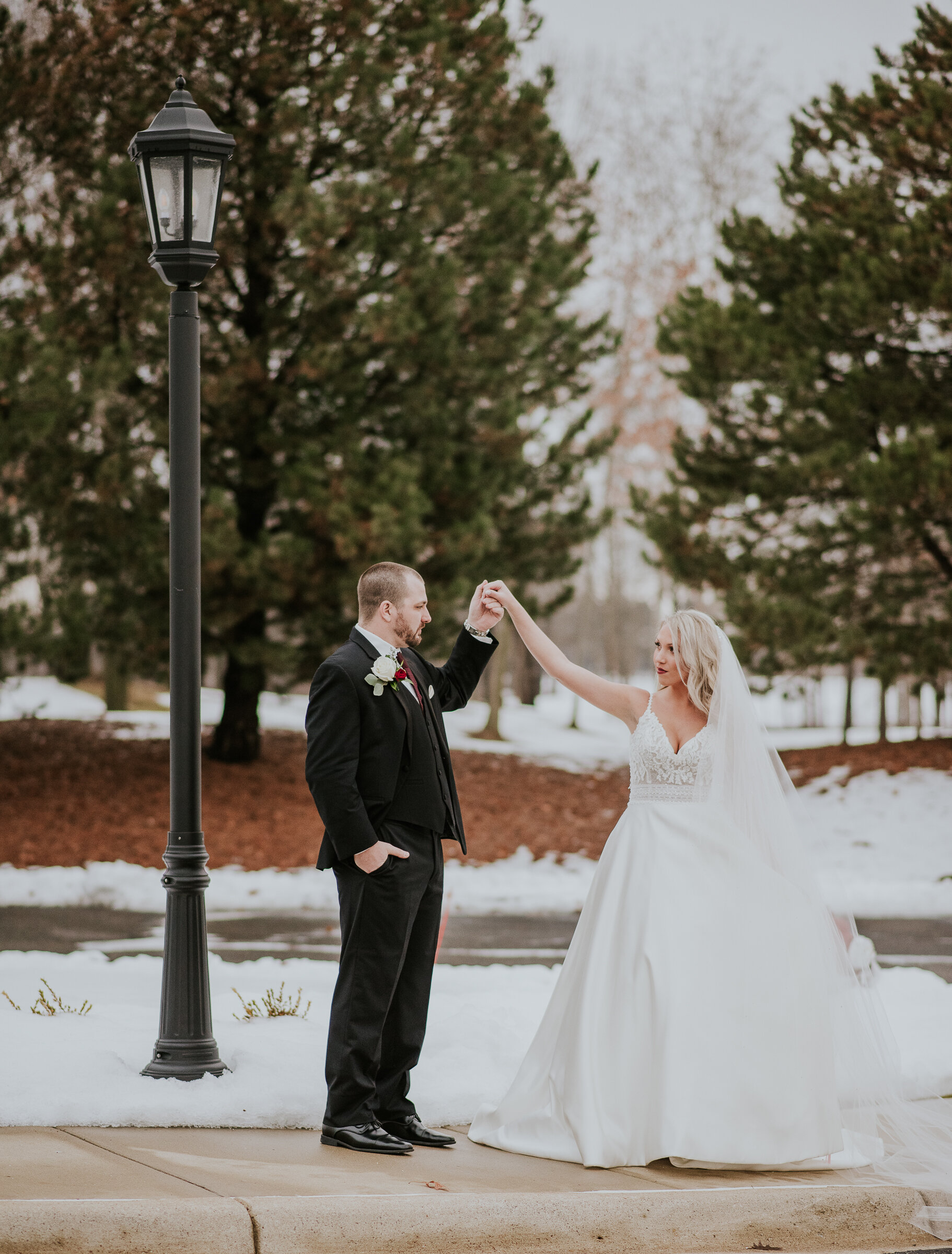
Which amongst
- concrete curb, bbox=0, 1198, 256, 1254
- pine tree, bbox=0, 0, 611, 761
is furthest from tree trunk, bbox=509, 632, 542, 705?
concrete curb, bbox=0, 1198, 256, 1254

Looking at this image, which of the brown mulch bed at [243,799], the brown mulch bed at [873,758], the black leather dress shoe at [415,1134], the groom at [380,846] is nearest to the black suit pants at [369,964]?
the groom at [380,846]

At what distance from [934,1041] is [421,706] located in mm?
3490

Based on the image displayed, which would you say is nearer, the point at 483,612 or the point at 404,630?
the point at 404,630

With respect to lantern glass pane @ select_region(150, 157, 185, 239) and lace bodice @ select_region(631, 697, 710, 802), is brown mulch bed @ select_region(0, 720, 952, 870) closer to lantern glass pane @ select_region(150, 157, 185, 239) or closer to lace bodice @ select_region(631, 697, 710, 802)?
lantern glass pane @ select_region(150, 157, 185, 239)

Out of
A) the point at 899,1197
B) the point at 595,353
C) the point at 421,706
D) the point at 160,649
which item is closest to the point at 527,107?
the point at 595,353

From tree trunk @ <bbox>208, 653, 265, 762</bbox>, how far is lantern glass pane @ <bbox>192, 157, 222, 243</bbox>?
41.5 ft

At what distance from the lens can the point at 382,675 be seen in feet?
16.5

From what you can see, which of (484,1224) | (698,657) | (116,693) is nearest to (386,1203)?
(484,1224)

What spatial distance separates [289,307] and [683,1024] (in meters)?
13.7

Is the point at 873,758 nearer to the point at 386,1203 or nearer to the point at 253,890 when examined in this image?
the point at 253,890

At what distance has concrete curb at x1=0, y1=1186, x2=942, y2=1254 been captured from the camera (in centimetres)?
390

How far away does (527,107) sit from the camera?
19.2m

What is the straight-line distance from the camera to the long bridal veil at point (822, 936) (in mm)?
5211

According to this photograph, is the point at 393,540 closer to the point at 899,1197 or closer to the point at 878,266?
the point at 878,266
